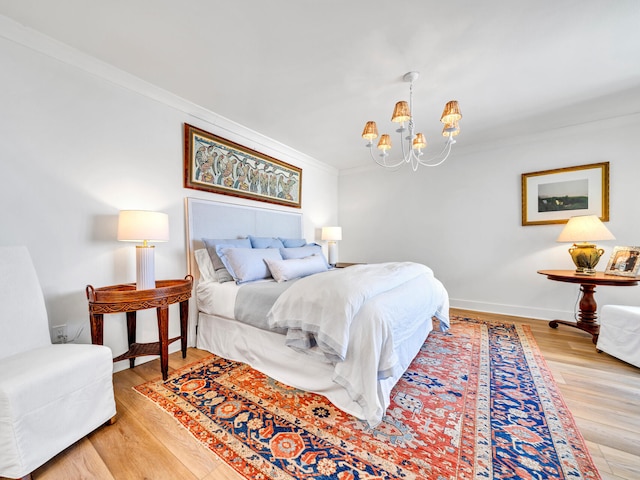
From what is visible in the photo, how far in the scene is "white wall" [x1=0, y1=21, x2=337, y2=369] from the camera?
5.46ft

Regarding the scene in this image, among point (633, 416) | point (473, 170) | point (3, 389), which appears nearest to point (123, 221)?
point (3, 389)

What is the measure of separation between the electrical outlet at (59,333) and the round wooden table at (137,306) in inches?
12.6

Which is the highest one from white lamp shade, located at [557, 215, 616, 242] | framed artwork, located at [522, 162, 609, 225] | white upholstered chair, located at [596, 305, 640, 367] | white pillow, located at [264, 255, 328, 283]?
framed artwork, located at [522, 162, 609, 225]

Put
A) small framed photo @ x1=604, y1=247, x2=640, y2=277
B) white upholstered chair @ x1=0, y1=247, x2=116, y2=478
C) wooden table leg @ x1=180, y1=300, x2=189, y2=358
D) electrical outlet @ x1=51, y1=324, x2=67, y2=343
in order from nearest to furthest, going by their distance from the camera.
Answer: white upholstered chair @ x1=0, y1=247, x2=116, y2=478
electrical outlet @ x1=51, y1=324, x2=67, y2=343
wooden table leg @ x1=180, y1=300, x2=189, y2=358
small framed photo @ x1=604, y1=247, x2=640, y2=277

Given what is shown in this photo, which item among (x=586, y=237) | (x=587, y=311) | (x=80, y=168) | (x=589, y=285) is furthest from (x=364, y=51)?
(x=587, y=311)

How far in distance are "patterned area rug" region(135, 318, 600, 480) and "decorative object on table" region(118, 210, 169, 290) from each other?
0.79 meters

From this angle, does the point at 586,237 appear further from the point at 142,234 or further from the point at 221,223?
the point at 142,234

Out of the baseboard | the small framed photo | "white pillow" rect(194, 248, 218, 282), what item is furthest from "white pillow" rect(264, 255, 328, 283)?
the small framed photo

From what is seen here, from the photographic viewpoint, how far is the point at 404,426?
4.69ft

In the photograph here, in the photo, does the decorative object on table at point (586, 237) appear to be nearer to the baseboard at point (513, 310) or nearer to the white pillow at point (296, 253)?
the baseboard at point (513, 310)

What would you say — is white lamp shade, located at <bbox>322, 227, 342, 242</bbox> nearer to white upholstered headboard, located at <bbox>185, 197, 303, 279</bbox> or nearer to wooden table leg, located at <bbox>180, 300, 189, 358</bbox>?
white upholstered headboard, located at <bbox>185, 197, 303, 279</bbox>

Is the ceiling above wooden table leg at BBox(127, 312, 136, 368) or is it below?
above

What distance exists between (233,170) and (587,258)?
13.1 ft

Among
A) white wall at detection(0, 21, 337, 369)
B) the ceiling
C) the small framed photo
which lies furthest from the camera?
the small framed photo
